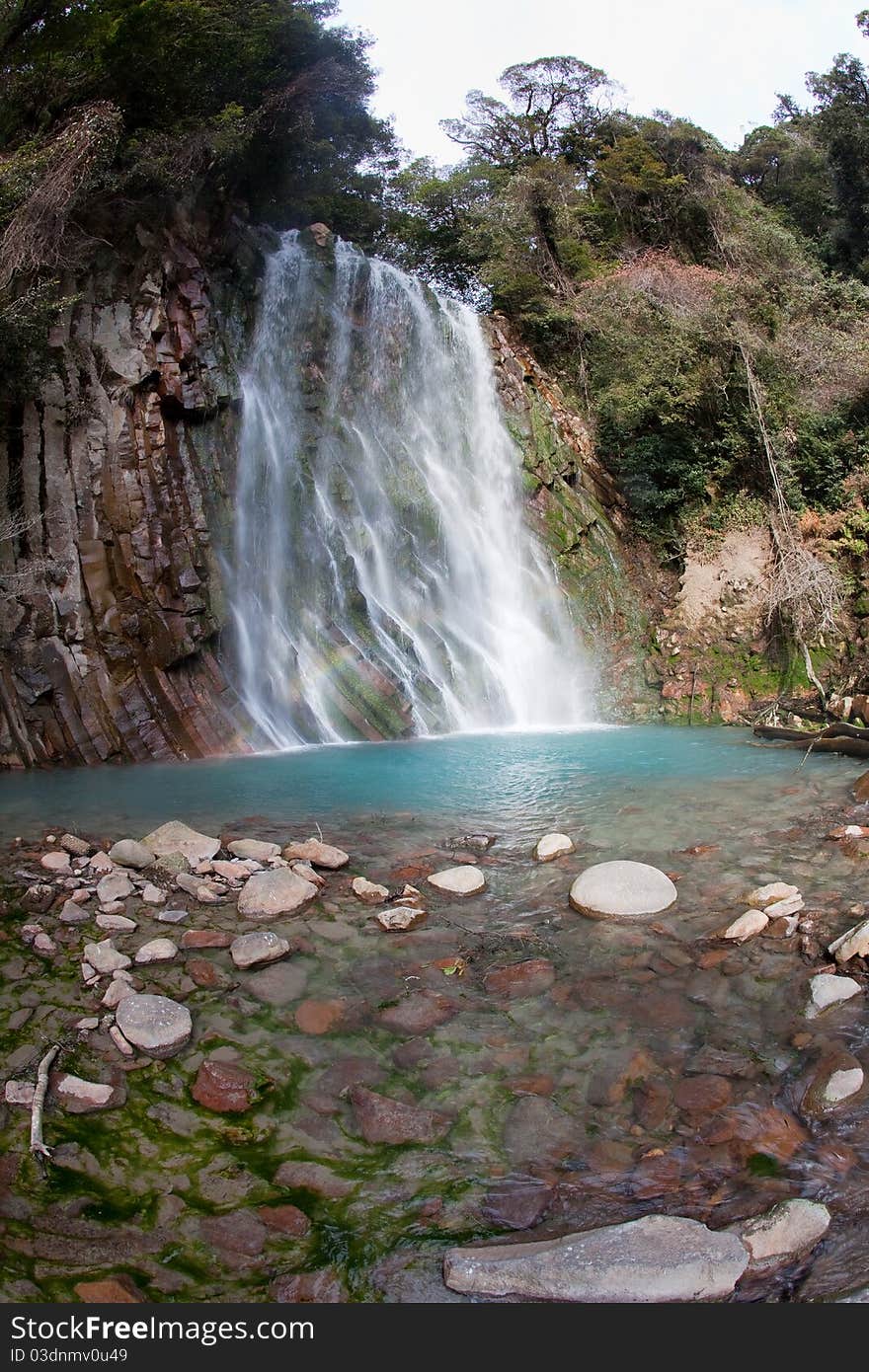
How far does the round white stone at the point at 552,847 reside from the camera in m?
6.97

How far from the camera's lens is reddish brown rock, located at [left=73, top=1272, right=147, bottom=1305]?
9.02ft

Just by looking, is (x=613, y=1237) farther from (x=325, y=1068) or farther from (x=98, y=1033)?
(x=98, y=1033)

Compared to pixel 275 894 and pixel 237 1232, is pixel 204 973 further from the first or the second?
pixel 237 1232

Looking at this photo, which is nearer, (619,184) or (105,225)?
(105,225)

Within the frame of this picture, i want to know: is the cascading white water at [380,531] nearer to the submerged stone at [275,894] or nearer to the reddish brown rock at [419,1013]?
the submerged stone at [275,894]

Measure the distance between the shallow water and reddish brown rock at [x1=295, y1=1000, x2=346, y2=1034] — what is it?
2cm

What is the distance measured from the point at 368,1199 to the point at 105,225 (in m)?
15.2

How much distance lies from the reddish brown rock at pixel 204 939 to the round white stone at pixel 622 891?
2.42 m

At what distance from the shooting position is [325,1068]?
4.07 m

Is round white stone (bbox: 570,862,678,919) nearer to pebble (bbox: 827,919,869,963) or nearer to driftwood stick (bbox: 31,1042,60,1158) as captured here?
pebble (bbox: 827,919,869,963)

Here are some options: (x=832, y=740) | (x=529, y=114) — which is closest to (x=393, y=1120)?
(x=832, y=740)

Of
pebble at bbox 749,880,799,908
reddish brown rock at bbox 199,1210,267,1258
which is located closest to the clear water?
pebble at bbox 749,880,799,908

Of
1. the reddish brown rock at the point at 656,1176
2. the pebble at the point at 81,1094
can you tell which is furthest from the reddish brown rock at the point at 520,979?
the pebble at the point at 81,1094

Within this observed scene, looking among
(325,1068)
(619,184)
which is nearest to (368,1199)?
(325,1068)
